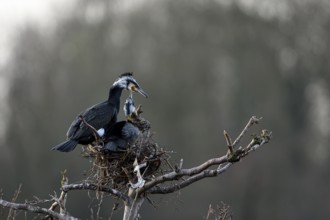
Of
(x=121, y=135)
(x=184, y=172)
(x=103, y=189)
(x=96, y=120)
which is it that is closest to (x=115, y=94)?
(x=96, y=120)

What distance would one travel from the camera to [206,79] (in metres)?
37.8

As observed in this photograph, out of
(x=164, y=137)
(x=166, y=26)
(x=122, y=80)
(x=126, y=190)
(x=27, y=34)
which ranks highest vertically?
(x=166, y=26)

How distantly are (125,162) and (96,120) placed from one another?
1.87 meters

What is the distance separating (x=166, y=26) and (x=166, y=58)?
1448 mm

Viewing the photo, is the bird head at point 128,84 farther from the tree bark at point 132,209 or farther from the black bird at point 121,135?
the tree bark at point 132,209

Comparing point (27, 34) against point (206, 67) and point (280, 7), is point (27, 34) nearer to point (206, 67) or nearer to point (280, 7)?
point (206, 67)

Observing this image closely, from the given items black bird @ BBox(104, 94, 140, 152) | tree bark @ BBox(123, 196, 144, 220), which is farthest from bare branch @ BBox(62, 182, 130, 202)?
black bird @ BBox(104, 94, 140, 152)

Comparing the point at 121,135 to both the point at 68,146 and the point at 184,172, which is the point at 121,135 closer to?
the point at 68,146

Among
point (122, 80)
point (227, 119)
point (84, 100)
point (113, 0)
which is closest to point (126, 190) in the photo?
point (122, 80)

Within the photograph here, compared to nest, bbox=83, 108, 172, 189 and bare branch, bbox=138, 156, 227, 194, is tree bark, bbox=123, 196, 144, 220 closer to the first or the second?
bare branch, bbox=138, 156, 227, 194

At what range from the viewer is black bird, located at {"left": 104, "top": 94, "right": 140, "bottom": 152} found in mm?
11219

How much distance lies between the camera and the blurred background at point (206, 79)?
35.1 meters

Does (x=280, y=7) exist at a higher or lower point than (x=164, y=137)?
higher

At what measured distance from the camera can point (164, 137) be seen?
3544 cm
